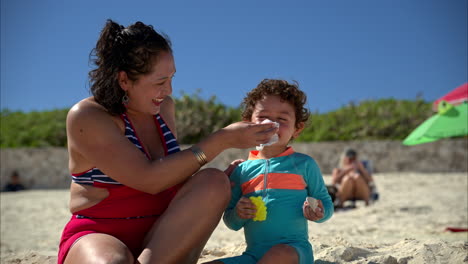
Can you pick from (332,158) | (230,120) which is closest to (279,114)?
(332,158)

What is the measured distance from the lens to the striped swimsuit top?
2.26 meters

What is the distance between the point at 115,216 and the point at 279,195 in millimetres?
938

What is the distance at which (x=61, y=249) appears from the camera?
88.0 inches

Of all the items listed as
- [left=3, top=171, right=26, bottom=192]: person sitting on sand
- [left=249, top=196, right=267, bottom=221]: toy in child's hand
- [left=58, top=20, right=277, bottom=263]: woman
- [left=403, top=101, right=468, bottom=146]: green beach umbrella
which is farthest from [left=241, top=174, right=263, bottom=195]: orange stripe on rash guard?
[left=3, top=171, right=26, bottom=192]: person sitting on sand

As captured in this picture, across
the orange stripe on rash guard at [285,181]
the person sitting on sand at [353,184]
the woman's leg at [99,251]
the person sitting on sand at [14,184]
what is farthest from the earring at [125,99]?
the person sitting on sand at [14,184]

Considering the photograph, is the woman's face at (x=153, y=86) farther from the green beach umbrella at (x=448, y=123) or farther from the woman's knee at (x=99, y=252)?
the green beach umbrella at (x=448, y=123)

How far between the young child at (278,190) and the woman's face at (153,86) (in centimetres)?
64

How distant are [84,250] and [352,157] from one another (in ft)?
26.8

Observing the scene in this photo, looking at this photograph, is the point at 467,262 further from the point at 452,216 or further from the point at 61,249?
the point at 452,216

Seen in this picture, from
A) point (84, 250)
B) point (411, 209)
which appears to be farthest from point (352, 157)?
point (84, 250)

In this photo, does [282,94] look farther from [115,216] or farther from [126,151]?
[115,216]

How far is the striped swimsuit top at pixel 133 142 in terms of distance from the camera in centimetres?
226

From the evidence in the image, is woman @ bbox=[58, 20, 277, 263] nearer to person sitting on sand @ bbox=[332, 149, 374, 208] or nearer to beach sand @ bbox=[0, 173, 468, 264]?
beach sand @ bbox=[0, 173, 468, 264]

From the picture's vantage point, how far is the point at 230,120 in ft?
58.7
